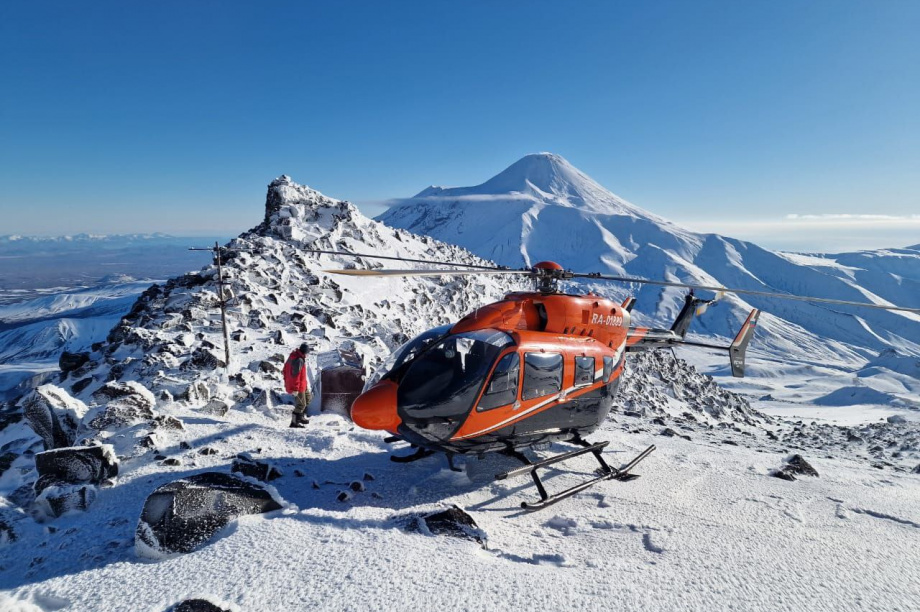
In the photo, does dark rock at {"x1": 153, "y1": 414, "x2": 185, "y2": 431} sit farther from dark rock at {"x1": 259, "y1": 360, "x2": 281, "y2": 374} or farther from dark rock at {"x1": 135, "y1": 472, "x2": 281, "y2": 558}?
dark rock at {"x1": 259, "y1": 360, "x2": 281, "y2": 374}

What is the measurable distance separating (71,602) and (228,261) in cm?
1531

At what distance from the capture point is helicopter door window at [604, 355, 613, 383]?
777 centimetres

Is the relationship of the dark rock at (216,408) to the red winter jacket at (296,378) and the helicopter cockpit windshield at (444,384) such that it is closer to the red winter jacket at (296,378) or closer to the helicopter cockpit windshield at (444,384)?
the red winter jacket at (296,378)

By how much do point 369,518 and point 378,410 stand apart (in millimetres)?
1351

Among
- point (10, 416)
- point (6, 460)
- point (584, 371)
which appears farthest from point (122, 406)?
point (584, 371)

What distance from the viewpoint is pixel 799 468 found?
8.35 meters

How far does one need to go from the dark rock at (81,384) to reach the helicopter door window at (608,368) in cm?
1195

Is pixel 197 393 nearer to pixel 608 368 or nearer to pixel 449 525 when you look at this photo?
pixel 449 525

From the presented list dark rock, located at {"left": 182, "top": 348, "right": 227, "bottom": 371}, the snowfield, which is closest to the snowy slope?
dark rock, located at {"left": 182, "top": 348, "right": 227, "bottom": 371}

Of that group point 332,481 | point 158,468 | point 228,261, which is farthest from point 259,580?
point 228,261

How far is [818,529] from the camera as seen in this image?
19.5 feet

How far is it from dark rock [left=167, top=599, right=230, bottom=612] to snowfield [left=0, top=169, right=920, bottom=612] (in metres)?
0.07

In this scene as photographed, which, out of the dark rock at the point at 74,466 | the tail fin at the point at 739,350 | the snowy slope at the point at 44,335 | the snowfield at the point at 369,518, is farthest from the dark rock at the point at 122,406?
the snowy slope at the point at 44,335

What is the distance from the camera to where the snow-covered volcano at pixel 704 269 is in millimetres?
118375
